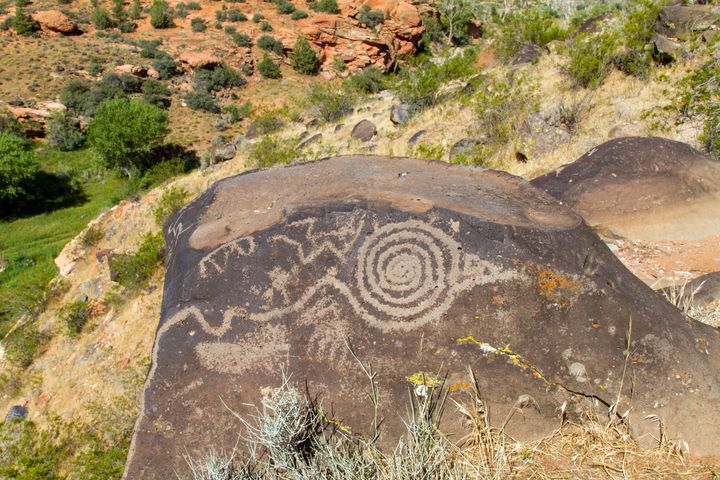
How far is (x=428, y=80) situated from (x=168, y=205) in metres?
7.73

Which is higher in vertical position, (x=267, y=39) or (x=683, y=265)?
(x=683, y=265)

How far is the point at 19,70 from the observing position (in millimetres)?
28047

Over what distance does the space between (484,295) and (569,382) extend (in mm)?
652

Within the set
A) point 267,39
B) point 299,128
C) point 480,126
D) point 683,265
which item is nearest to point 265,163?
point 299,128

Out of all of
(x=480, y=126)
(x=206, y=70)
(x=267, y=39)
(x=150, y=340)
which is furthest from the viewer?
(x=267, y=39)

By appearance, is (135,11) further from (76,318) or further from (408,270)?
(408,270)

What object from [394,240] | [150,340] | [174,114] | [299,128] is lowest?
[174,114]

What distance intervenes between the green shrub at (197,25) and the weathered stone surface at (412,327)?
3971 centimetres

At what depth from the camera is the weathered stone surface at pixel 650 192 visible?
5.39 metres

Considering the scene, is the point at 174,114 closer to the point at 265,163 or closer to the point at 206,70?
the point at 206,70

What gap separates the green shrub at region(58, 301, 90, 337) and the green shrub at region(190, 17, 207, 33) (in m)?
34.7

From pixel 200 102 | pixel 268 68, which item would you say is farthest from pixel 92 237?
pixel 268 68

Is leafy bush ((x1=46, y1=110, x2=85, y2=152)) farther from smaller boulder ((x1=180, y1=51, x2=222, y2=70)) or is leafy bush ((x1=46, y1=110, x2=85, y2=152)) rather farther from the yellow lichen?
the yellow lichen

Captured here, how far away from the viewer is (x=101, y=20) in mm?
34312
